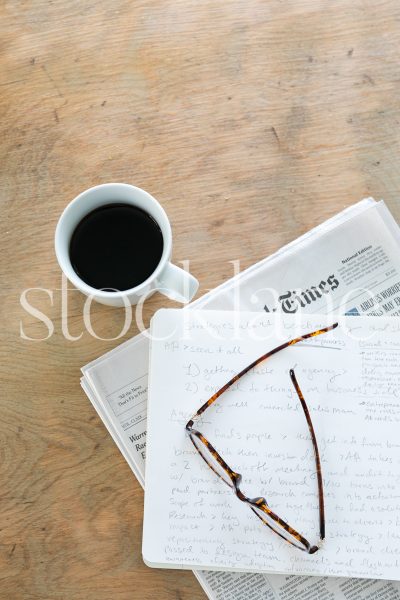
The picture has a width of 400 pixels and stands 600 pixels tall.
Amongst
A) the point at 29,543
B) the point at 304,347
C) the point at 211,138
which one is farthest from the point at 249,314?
the point at 29,543

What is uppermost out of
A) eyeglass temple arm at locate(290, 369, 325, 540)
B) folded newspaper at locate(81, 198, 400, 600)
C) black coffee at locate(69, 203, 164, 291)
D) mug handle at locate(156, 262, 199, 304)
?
black coffee at locate(69, 203, 164, 291)

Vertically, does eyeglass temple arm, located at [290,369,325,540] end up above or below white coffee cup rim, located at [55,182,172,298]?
below

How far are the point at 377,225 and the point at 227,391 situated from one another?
0.23m

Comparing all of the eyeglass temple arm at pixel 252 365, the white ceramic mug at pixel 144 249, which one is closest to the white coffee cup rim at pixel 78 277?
the white ceramic mug at pixel 144 249

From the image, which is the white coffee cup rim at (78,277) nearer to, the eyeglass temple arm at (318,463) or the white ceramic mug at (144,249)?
the white ceramic mug at (144,249)

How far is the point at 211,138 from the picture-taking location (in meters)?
0.69

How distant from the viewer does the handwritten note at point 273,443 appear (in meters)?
0.63

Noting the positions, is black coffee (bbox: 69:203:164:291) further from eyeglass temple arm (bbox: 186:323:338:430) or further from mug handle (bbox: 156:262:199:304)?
eyeglass temple arm (bbox: 186:323:338:430)

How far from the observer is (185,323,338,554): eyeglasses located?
0.63m

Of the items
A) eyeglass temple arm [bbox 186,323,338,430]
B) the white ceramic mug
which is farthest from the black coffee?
eyeglass temple arm [bbox 186,323,338,430]

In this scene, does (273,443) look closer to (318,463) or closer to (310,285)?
(318,463)

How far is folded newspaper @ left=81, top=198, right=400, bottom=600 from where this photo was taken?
0.66 meters

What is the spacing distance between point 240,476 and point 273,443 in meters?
0.05

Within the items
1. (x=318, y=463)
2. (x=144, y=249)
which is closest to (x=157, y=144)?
(x=144, y=249)
